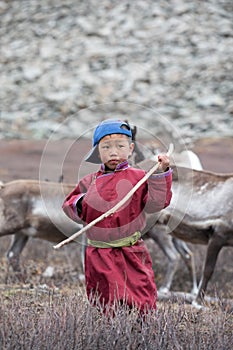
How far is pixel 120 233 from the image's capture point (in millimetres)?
5391

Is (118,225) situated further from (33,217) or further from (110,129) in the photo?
(33,217)

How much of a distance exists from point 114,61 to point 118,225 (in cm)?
2767

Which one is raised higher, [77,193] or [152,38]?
[77,193]

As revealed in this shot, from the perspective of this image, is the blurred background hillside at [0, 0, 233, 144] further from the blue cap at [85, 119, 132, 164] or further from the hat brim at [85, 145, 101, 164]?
the blue cap at [85, 119, 132, 164]

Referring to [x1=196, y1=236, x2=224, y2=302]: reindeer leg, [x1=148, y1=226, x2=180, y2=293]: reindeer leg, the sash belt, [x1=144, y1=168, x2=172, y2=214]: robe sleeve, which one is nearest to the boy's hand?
[x1=144, y1=168, x2=172, y2=214]: robe sleeve

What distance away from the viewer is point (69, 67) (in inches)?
1283

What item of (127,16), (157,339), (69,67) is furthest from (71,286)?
(127,16)

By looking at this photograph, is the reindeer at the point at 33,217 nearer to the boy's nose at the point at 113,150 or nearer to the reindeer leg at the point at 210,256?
the reindeer leg at the point at 210,256

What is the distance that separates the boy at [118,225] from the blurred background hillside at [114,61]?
20.4 meters

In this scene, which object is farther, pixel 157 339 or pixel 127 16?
pixel 127 16

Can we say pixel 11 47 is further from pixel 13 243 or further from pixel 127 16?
pixel 13 243

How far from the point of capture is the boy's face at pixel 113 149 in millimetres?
5410

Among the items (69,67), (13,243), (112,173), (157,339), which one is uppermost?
(112,173)

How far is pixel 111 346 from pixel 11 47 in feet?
99.1
